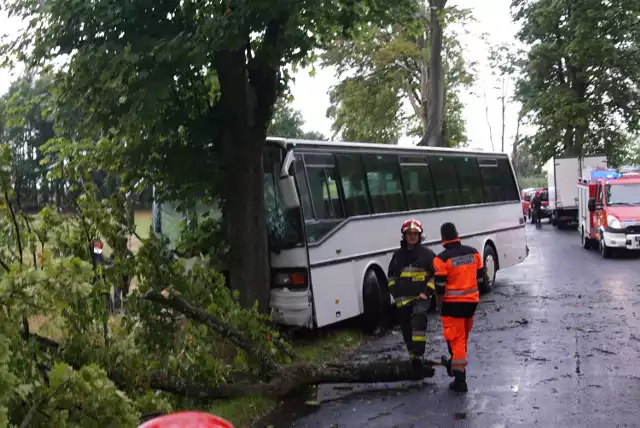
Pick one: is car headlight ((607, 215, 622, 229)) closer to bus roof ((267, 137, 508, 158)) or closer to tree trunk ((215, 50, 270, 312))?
bus roof ((267, 137, 508, 158))

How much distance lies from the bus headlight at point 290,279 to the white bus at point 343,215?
14 mm

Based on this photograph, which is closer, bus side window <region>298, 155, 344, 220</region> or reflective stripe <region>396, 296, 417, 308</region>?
reflective stripe <region>396, 296, 417, 308</region>

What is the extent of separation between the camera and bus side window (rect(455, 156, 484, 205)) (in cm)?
1548

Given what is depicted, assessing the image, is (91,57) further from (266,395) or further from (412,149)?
(412,149)

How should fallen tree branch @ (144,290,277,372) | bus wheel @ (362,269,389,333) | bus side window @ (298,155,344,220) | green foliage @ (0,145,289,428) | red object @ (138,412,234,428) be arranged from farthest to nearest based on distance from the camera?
1. bus wheel @ (362,269,389,333)
2. bus side window @ (298,155,344,220)
3. fallen tree branch @ (144,290,277,372)
4. green foliage @ (0,145,289,428)
5. red object @ (138,412,234,428)

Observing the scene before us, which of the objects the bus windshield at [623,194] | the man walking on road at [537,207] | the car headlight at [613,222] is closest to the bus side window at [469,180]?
the car headlight at [613,222]

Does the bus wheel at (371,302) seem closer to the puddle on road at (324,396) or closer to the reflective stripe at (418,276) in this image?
the puddle on road at (324,396)

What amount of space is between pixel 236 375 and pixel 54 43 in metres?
4.40

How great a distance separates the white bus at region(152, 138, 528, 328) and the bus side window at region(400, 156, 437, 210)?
0.02 metres

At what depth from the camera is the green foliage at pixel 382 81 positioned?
27.3 meters

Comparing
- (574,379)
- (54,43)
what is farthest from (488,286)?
(54,43)

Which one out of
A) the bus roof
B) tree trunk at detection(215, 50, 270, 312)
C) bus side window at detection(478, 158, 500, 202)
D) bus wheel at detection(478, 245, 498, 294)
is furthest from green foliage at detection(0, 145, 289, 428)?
bus side window at detection(478, 158, 500, 202)

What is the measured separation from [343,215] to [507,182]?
7.82m

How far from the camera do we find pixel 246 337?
7340 mm
